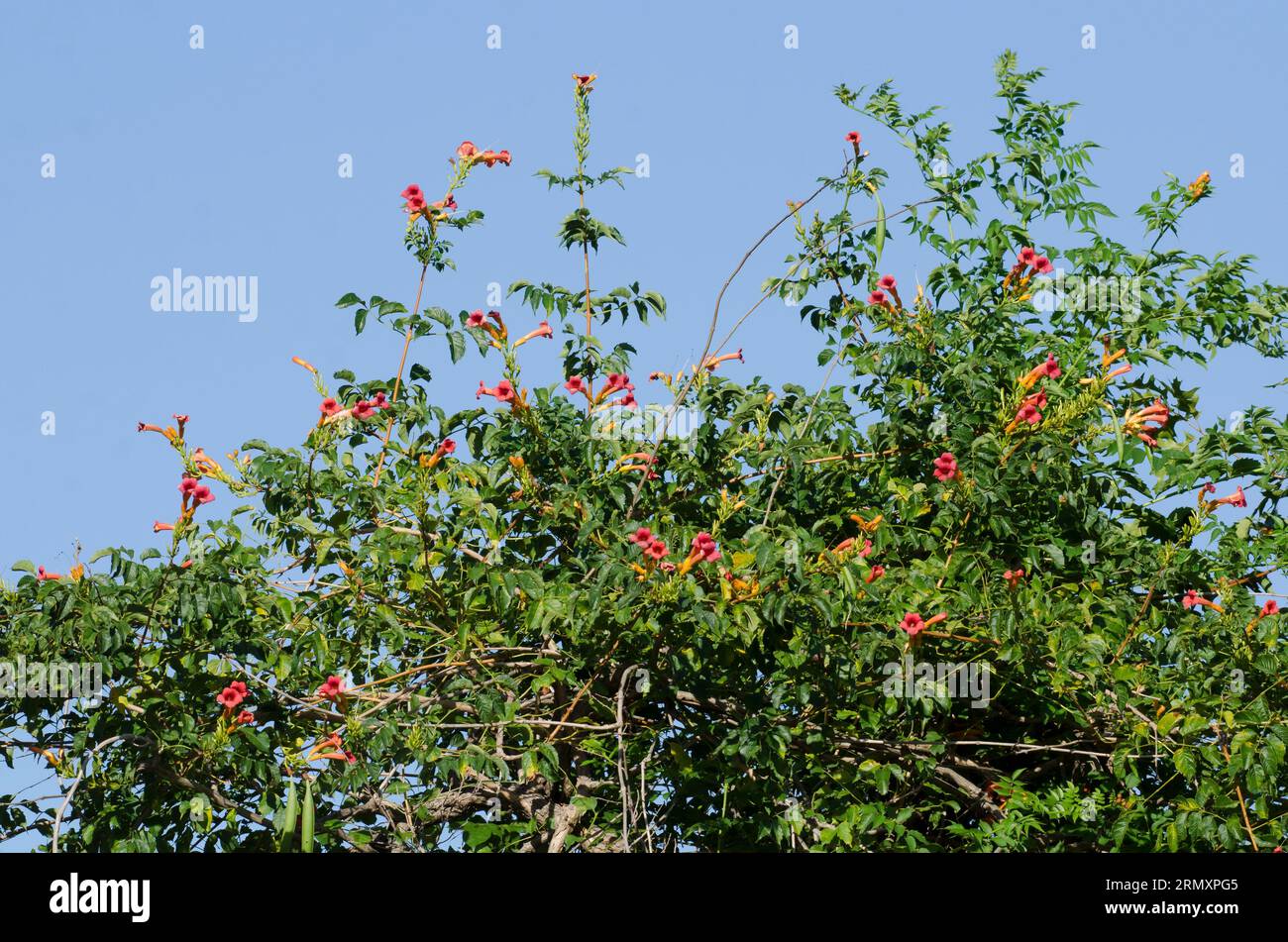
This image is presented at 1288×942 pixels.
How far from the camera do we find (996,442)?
19.0 feet

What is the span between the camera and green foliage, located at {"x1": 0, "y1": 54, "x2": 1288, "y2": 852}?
17.5ft

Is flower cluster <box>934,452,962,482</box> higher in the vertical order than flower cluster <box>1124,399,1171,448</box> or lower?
lower

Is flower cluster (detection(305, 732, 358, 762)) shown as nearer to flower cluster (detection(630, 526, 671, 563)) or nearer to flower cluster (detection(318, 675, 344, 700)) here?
flower cluster (detection(318, 675, 344, 700))

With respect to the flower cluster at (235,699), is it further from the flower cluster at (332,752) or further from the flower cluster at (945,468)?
the flower cluster at (945,468)

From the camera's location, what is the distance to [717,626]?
5.12 m

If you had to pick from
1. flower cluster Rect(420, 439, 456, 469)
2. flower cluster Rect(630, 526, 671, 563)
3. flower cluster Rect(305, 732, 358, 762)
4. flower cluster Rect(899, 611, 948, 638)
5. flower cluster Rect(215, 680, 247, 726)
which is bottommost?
flower cluster Rect(305, 732, 358, 762)

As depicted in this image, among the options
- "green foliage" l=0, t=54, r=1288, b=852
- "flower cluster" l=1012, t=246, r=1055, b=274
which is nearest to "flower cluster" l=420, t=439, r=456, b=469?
"green foliage" l=0, t=54, r=1288, b=852

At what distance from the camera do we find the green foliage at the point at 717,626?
5348mm

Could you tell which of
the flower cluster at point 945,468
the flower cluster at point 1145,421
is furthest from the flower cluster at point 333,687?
the flower cluster at point 1145,421

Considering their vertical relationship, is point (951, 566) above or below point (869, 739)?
above

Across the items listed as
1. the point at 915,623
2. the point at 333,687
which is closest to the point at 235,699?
the point at 333,687
